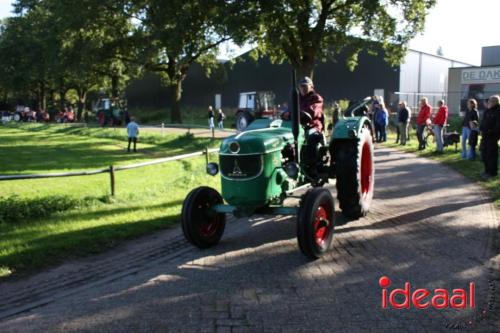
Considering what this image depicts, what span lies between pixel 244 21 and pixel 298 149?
44.9 feet

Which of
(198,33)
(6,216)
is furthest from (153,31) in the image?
(6,216)

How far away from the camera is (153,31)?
22.8m

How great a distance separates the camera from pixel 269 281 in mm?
4785

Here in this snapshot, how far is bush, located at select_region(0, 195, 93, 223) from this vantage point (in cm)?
788

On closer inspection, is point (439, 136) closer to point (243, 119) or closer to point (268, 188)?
point (268, 188)

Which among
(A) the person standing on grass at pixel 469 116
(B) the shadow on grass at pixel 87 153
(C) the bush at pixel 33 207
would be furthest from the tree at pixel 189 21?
(C) the bush at pixel 33 207

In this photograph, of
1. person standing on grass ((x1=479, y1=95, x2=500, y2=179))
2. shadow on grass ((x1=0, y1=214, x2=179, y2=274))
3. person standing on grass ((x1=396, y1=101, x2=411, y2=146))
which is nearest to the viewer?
shadow on grass ((x1=0, y1=214, x2=179, y2=274))

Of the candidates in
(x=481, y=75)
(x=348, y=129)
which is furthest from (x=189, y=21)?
(x=481, y=75)

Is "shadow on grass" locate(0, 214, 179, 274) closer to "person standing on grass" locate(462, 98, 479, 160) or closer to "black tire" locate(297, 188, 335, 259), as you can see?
"black tire" locate(297, 188, 335, 259)

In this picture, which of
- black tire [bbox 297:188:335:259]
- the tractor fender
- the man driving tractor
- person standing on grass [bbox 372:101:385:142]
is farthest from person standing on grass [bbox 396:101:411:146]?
black tire [bbox 297:188:335:259]

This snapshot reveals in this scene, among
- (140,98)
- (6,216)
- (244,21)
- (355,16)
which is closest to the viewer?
(6,216)

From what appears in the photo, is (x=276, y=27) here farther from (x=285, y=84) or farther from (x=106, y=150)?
(x=285, y=84)

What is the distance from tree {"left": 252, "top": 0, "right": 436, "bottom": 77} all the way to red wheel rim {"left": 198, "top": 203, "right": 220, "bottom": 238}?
613 inches

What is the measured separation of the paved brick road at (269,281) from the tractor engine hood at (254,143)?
119 centimetres
